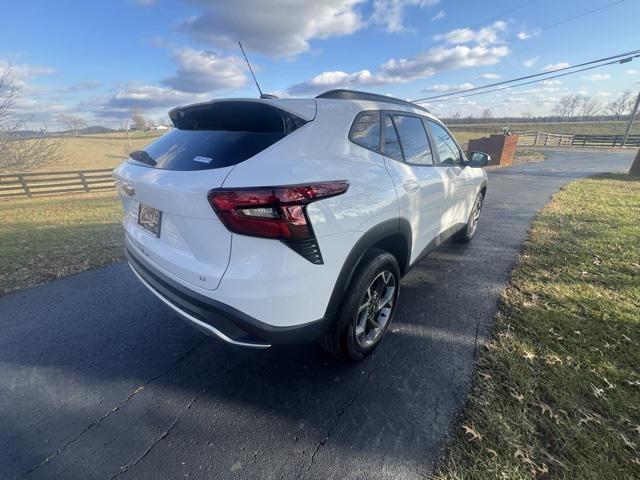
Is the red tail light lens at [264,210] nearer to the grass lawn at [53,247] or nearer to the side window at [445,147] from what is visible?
the side window at [445,147]

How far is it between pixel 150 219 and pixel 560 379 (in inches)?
123

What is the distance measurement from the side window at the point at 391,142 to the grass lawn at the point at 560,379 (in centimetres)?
178

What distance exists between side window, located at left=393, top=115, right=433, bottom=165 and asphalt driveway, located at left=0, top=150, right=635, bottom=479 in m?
1.53

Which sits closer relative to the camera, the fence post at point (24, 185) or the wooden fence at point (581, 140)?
the fence post at point (24, 185)

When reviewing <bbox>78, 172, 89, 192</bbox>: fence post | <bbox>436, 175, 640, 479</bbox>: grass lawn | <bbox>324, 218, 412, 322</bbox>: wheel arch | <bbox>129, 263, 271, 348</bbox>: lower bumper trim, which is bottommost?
<bbox>78, 172, 89, 192</bbox>: fence post

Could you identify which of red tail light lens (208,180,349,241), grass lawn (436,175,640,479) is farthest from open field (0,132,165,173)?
grass lawn (436,175,640,479)

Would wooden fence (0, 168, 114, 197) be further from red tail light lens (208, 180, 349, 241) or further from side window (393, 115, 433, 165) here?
red tail light lens (208, 180, 349, 241)

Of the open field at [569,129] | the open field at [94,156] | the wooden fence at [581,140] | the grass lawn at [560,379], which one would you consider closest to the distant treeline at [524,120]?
the open field at [569,129]

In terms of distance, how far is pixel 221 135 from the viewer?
6.23 feet

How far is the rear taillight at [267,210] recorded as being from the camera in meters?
1.53

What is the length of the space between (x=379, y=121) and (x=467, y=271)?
257 cm

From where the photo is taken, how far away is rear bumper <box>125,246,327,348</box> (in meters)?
1.71

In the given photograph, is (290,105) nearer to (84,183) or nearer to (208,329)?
(208,329)

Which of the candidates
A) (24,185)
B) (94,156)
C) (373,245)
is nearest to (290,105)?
(373,245)
